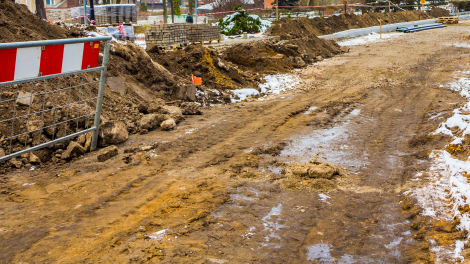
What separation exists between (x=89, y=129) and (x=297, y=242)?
3675 millimetres

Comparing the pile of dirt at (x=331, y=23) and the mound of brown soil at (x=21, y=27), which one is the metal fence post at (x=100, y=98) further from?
the pile of dirt at (x=331, y=23)

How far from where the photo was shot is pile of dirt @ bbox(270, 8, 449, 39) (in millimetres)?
26325

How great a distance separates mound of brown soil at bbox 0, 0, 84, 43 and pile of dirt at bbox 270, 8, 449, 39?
17560 mm

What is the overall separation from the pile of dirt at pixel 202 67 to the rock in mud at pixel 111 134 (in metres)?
5.13

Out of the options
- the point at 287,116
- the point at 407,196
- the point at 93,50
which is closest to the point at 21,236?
the point at 93,50

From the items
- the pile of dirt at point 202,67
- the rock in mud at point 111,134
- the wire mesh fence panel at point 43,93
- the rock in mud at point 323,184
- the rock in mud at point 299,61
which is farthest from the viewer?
the rock in mud at point 299,61

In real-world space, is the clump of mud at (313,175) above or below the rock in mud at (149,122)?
below

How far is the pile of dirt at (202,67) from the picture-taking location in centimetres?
1157

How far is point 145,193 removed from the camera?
4438 mm

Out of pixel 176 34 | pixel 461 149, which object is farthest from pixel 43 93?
pixel 176 34

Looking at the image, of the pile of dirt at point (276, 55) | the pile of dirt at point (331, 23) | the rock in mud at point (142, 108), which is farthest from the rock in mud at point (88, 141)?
the pile of dirt at point (331, 23)

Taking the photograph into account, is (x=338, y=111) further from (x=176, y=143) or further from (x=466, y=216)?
(x=466, y=216)

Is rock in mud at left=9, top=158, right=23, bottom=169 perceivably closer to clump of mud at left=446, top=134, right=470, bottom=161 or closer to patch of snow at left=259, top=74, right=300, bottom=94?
clump of mud at left=446, top=134, right=470, bottom=161

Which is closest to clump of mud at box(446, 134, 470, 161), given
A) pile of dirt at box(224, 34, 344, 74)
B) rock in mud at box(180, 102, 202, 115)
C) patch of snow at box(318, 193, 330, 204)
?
patch of snow at box(318, 193, 330, 204)
